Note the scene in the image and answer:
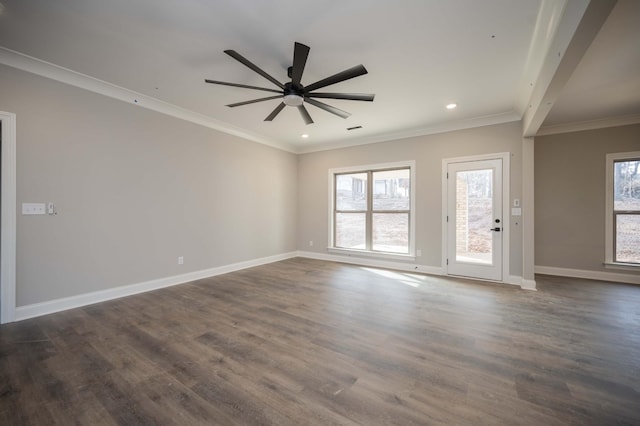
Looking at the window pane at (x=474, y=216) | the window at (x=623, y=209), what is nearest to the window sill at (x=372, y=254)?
the window pane at (x=474, y=216)

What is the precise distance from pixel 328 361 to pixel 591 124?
19.9 ft

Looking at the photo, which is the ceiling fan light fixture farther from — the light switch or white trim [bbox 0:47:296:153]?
the light switch

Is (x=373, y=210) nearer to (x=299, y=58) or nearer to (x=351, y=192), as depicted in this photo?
(x=351, y=192)

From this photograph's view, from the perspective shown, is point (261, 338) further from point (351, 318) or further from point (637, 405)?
point (637, 405)

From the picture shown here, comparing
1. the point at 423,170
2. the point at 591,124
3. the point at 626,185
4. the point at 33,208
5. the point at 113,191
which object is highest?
the point at 591,124

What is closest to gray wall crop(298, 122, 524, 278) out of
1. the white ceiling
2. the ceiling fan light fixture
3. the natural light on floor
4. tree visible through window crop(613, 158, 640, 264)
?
the natural light on floor

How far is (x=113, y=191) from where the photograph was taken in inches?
140

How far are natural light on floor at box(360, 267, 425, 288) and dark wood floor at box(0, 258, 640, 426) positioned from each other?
779mm

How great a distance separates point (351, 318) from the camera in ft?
9.72

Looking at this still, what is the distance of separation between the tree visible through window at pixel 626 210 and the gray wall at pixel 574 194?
0.62 ft

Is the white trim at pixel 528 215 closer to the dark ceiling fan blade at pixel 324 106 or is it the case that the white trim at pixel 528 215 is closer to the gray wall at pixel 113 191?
the dark ceiling fan blade at pixel 324 106

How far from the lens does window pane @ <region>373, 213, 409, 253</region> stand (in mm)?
5484

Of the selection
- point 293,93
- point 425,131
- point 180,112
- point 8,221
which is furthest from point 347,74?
point 8,221

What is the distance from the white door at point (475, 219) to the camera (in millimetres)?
4465
